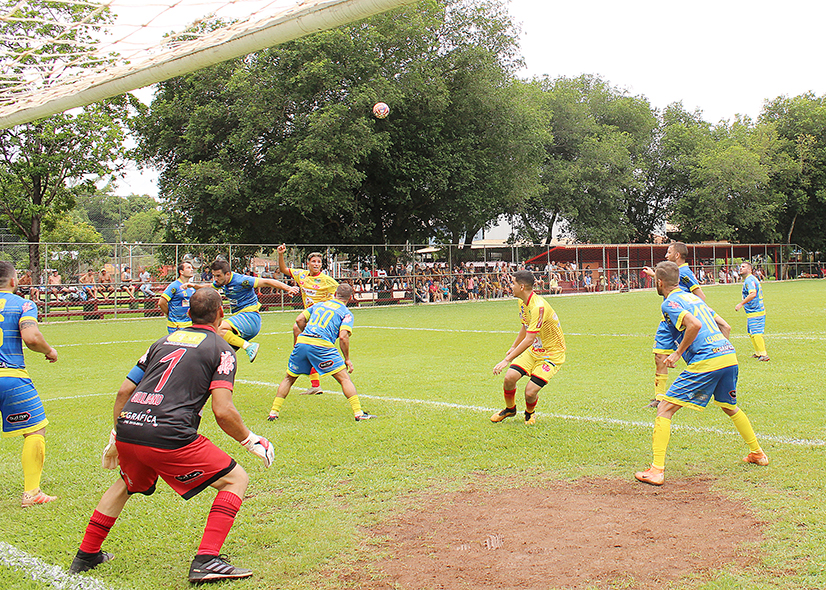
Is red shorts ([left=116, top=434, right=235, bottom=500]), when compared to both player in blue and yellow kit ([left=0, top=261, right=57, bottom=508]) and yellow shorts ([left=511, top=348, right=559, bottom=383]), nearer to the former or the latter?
player in blue and yellow kit ([left=0, top=261, right=57, bottom=508])

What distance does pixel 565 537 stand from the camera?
4.33 metres

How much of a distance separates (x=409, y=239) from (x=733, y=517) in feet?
112

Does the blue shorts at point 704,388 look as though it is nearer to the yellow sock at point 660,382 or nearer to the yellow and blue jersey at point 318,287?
the yellow sock at point 660,382

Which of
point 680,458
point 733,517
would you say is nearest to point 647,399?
point 680,458

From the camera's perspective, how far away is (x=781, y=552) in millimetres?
3920

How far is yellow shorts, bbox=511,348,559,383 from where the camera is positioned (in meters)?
7.24

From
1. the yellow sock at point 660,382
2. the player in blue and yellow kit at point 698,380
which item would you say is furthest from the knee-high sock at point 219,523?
the yellow sock at point 660,382

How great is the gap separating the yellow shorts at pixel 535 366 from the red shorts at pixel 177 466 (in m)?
4.12

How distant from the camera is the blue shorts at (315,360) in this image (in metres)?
8.08

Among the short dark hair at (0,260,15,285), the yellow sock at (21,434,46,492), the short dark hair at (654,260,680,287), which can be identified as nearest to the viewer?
the yellow sock at (21,434,46,492)

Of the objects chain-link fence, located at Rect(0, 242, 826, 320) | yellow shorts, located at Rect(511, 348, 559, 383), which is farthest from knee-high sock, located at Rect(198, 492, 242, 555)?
chain-link fence, located at Rect(0, 242, 826, 320)

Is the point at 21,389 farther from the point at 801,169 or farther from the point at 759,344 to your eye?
the point at 801,169

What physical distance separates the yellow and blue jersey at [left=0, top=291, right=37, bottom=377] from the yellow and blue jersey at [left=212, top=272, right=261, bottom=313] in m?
4.19

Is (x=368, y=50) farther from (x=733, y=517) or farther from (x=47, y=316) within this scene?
(x=733, y=517)
